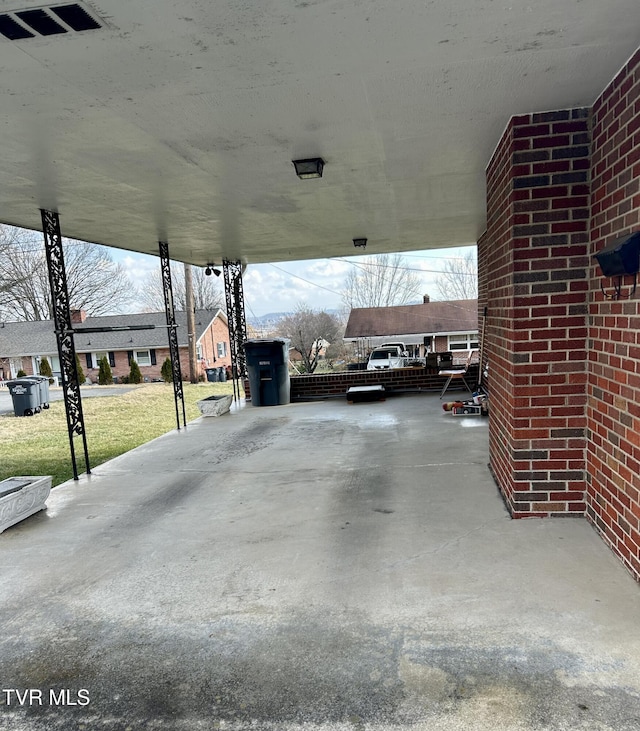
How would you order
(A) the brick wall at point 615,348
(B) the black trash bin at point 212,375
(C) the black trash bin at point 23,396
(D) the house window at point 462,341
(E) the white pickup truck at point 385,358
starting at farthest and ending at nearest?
(D) the house window at point 462,341 → (B) the black trash bin at point 212,375 → (E) the white pickup truck at point 385,358 → (C) the black trash bin at point 23,396 → (A) the brick wall at point 615,348

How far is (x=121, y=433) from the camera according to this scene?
1034cm

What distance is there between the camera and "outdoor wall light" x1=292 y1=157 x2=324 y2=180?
3.82 meters

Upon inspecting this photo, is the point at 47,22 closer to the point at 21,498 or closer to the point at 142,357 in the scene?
the point at 21,498

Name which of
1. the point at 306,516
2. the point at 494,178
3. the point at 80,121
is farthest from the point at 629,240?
the point at 80,121

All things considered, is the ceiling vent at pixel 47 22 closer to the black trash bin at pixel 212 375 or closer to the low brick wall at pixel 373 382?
the low brick wall at pixel 373 382

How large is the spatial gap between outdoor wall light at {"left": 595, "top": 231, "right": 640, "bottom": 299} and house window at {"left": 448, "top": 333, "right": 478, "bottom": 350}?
22154 millimetres

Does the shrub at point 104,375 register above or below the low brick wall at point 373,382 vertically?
below

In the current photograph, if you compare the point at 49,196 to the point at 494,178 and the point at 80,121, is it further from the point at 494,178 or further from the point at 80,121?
the point at 494,178

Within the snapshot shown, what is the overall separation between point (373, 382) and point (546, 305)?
682cm

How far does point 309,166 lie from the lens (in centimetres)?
384

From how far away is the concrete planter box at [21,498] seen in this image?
3812mm

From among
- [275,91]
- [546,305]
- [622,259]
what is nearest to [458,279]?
[546,305]

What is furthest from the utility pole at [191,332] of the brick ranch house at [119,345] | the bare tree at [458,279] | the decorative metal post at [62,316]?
the bare tree at [458,279]

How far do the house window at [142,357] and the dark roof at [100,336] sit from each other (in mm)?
455
